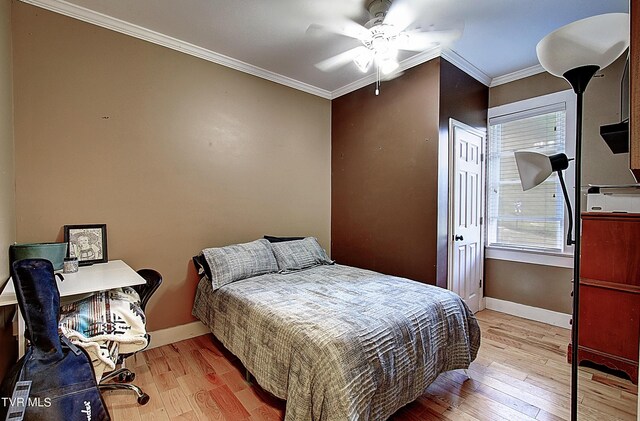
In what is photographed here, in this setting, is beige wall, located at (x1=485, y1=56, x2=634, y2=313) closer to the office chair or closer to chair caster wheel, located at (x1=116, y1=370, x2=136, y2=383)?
the office chair

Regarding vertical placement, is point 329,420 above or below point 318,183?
below

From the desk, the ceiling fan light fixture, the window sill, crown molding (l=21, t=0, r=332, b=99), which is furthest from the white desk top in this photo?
the window sill

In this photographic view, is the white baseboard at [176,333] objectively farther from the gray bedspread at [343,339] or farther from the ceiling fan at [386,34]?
the ceiling fan at [386,34]

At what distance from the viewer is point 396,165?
3.21m

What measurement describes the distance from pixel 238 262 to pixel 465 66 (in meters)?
3.03

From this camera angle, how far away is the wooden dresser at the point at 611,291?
7.09 ft

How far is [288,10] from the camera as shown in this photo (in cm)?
226

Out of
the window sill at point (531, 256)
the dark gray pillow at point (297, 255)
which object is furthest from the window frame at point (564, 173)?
the dark gray pillow at point (297, 255)

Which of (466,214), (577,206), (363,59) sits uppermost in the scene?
(363,59)

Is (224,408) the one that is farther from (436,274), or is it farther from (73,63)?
(73,63)

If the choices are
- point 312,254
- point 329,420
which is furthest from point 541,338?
point 329,420

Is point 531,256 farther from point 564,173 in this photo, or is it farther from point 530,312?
point 564,173

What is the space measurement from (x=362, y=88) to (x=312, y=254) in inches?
81.1

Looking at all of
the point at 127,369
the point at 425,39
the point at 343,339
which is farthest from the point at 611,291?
the point at 127,369
